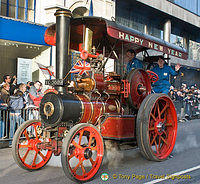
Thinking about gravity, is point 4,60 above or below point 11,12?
below

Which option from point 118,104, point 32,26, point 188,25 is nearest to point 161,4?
point 188,25

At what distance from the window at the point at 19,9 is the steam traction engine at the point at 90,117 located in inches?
242

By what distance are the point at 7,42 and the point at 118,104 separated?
22.6ft

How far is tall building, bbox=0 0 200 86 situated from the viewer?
10852mm

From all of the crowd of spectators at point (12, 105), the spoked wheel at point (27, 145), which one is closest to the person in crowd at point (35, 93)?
the crowd of spectators at point (12, 105)

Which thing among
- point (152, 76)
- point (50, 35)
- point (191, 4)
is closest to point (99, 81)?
point (50, 35)

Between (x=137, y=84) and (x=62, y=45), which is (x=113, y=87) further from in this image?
(x=62, y=45)

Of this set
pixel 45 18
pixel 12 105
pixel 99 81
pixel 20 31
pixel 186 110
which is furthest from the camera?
pixel 186 110

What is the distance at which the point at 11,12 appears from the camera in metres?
11.1

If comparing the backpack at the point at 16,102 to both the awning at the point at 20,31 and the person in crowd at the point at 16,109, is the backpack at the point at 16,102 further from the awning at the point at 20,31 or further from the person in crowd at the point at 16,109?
the awning at the point at 20,31

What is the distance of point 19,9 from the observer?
11.3 metres

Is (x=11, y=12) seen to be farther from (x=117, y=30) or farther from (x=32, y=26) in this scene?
(x=117, y=30)

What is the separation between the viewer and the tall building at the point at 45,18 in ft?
35.6

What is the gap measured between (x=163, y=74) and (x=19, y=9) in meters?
6.96
